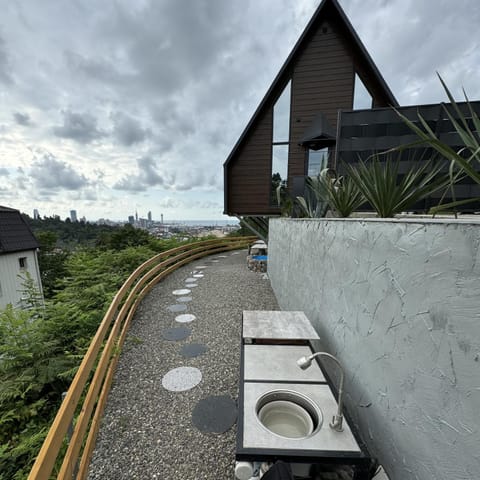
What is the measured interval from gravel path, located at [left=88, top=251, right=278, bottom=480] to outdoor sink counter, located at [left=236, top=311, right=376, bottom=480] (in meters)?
0.71

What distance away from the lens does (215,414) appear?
209 centimetres

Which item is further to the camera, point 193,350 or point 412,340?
point 193,350

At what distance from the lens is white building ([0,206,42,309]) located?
31.8ft

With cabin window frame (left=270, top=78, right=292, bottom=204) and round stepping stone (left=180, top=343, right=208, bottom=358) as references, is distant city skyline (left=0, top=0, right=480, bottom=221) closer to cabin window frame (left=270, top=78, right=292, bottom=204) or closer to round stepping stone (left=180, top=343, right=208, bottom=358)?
cabin window frame (left=270, top=78, right=292, bottom=204)

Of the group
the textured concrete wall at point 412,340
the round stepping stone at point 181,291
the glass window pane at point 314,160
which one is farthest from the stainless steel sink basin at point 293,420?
the glass window pane at point 314,160

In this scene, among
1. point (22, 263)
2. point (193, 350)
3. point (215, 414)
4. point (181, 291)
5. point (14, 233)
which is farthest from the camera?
point (22, 263)

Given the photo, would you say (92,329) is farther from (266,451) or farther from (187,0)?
(187,0)

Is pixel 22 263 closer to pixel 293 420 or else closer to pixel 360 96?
pixel 293 420

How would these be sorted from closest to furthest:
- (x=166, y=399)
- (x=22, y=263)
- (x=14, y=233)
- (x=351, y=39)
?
(x=166, y=399), (x=351, y=39), (x=14, y=233), (x=22, y=263)

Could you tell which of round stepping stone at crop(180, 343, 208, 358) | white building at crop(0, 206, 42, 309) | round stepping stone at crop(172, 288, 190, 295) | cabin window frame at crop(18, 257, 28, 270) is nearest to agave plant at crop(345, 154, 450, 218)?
round stepping stone at crop(180, 343, 208, 358)

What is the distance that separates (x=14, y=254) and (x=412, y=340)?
15053 mm

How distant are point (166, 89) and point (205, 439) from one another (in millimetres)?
10600

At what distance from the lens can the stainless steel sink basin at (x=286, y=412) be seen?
1467mm

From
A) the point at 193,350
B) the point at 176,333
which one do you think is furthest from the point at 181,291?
the point at 193,350
